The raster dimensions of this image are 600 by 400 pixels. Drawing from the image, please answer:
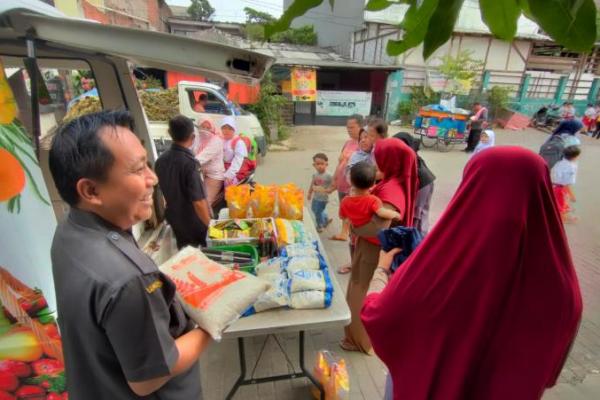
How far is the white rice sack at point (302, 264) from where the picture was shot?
76.2 inches

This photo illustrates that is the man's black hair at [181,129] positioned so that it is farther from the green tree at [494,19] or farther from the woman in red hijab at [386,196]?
the green tree at [494,19]

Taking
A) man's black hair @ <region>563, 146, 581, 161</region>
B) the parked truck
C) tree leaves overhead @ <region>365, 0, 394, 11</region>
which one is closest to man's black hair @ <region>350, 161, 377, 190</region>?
tree leaves overhead @ <region>365, 0, 394, 11</region>

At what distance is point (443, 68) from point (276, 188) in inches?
606

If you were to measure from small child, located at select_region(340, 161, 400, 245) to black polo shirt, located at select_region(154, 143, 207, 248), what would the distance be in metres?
1.19

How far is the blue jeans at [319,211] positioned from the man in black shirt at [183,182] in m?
2.17

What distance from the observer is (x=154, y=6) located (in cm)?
1998

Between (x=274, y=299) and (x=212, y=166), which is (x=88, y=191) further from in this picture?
(x=212, y=166)

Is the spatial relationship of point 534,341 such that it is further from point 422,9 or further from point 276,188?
point 276,188

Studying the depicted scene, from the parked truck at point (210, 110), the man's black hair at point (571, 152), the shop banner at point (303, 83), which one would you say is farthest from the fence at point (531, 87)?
the man's black hair at point (571, 152)

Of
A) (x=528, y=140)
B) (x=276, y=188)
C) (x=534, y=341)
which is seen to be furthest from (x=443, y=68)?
(x=534, y=341)

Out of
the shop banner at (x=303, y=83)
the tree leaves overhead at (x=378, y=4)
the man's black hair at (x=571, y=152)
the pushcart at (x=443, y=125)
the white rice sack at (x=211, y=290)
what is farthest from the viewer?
the shop banner at (x=303, y=83)

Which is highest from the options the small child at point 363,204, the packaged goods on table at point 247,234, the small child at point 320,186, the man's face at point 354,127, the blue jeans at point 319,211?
the man's face at point 354,127

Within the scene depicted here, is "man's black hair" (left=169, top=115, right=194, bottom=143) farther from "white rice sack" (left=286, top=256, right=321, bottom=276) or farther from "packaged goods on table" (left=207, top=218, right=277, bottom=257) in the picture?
"white rice sack" (left=286, top=256, right=321, bottom=276)

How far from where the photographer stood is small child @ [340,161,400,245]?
228cm
